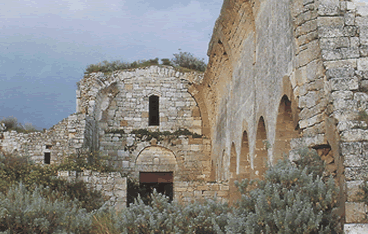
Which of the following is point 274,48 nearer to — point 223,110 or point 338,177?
point 338,177

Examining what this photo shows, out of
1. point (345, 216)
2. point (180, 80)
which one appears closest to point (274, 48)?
point (345, 216)

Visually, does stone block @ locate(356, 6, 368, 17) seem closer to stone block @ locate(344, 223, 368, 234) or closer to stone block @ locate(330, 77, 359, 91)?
stone block @ locate(330, 77, 359, 91)

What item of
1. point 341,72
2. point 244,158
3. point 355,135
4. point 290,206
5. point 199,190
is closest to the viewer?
point 290,206

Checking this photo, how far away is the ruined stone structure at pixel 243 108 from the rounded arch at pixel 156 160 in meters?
0.04

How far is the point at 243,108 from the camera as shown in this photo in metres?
10.0

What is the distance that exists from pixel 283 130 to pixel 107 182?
596cm

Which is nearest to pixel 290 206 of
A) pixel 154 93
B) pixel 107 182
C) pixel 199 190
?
pixel 199 190

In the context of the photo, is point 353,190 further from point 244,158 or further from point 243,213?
point 244,158

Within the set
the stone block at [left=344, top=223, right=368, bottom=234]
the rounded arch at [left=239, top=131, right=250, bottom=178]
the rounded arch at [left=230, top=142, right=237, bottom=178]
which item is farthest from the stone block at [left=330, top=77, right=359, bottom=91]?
the rounded arch at [left=230, top=142, right=237, bottom=178]

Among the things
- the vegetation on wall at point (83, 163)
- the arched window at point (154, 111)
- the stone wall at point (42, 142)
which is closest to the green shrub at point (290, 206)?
the vegetation on wall at point (83, 163)

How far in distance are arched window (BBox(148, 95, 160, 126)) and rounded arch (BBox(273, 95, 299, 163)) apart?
10158mm

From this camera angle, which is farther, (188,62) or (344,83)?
(188,62)

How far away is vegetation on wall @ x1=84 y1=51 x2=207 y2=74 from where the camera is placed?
1694cm

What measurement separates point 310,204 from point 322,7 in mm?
2736
